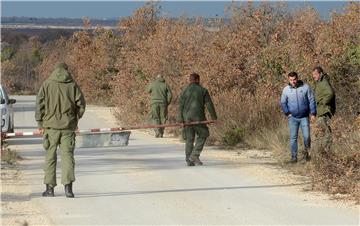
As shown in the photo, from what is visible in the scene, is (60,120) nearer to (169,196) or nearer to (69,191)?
(69,191)

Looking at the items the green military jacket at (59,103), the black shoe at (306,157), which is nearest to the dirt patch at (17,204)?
the green military jacket at (59,103)

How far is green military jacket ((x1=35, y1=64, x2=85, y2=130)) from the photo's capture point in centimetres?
1353

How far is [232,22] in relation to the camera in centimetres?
2816

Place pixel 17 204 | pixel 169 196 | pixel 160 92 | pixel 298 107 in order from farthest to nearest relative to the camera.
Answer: pixel 160 92 → pixel 298 107 → pixel 169 196 → pixel 17 204

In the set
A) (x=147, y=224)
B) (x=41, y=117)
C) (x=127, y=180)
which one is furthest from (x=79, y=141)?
(x=147, y=224)

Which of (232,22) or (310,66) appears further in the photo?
(232,22)

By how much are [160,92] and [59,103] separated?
12931 mm

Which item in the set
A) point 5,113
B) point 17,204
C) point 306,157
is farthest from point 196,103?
point 5,113

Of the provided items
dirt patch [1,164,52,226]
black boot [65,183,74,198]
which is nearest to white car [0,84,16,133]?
dirt patch [1,164,52,226]

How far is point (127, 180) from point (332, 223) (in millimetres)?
4931

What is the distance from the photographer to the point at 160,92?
86.7 ft

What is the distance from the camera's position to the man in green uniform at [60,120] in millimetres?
13523

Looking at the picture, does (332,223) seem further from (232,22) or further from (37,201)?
(232,22)

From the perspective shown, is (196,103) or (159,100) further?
(159,100)
